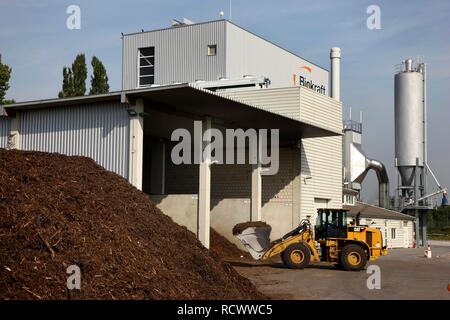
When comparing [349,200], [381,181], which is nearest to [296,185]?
[349,200]

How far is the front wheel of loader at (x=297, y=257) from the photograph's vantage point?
71.3ft

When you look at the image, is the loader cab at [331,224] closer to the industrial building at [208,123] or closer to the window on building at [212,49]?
the industrial building at [208,123]

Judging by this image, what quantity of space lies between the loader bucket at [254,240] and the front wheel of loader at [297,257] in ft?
2.73

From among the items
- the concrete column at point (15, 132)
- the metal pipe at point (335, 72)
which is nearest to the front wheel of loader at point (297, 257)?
the concrete column at point (15, 132)

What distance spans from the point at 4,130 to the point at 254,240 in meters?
10.2

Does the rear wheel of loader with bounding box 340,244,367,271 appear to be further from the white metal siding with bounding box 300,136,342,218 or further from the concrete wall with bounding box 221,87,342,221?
the white metal siding with bounding box 300,136,342,218

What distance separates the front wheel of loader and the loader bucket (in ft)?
2.73

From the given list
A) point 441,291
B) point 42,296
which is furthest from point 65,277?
point 441,291

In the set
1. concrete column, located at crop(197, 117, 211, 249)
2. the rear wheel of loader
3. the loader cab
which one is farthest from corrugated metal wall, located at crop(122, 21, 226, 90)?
the rear wheel of loader

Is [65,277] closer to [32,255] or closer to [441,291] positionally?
[32,255]

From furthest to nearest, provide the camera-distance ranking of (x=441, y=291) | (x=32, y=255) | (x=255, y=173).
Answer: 1. (x=255, y=173)
2. (x=441, y=291)
3. (x=32, y=255)

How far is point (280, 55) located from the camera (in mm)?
41125

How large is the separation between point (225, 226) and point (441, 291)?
42.5ft

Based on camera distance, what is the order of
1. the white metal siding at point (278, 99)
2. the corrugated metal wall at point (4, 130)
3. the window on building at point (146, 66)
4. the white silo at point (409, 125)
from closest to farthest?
1. the corrugated metal wall at point (4, 130)
2. the white metal siding at point (278, 99)
3. the window on building at point (146, 66)
4. the white silo at point (409, 125)
